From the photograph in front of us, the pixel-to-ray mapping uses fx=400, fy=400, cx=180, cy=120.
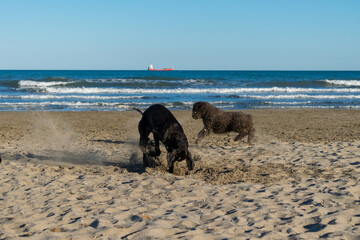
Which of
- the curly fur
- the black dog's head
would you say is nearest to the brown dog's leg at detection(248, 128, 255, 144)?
the curly fur

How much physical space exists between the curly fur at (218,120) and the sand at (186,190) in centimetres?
56

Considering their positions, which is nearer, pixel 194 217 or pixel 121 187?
pixel 194 217

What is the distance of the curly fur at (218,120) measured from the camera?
27.5ft

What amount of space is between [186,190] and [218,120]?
2.74 metres

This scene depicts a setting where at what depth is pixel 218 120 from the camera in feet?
27.8

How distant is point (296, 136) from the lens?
11344 mm

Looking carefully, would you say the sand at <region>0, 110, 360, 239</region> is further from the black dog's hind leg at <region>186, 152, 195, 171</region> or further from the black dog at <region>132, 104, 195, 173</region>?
the black dog at <region>132, 104, 195, 173</region>

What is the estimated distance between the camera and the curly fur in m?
8.38

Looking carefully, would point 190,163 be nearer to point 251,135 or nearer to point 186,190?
point 186,190

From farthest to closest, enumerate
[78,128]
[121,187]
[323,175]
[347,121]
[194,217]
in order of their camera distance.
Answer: [347,121] → [78,128] → [323,175] → [121,187] → [194,217]

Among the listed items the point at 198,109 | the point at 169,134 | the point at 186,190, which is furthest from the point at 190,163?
the point at 198,109

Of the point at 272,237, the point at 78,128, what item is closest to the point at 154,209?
the point at 272,237

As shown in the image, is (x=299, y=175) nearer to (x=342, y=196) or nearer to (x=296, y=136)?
(x=342, y=196)

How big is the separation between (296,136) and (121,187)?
21.7ft
